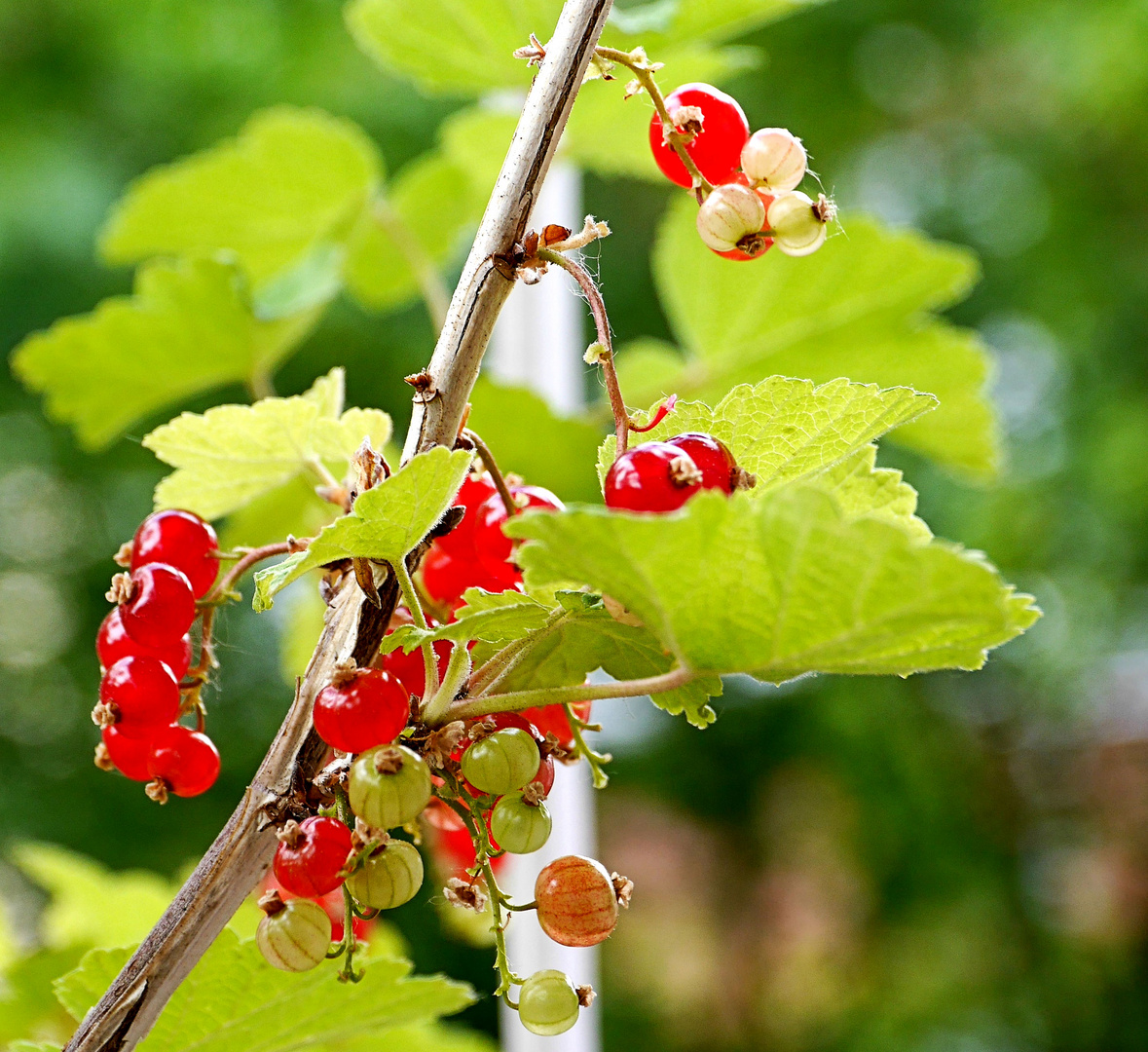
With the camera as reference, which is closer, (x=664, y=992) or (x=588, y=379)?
(x=588, y=379)

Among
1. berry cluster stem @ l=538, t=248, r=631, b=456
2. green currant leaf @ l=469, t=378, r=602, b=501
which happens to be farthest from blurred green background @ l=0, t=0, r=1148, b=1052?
berry cluster stem @ l=538, t=248, r=631, b=456

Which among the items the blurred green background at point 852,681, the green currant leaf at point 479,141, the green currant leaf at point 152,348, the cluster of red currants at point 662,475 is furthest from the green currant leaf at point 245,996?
the blurred green background at point 852,681

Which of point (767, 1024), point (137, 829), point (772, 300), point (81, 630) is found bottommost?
point (767, 1024)

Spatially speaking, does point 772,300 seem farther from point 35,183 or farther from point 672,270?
point 35,183

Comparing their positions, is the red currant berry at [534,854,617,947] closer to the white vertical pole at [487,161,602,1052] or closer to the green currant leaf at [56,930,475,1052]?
the green currant leaf at [56,930,475,1052]

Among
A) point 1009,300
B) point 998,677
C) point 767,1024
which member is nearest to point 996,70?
point 1009,300

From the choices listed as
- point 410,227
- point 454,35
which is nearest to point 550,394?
point 410,227
